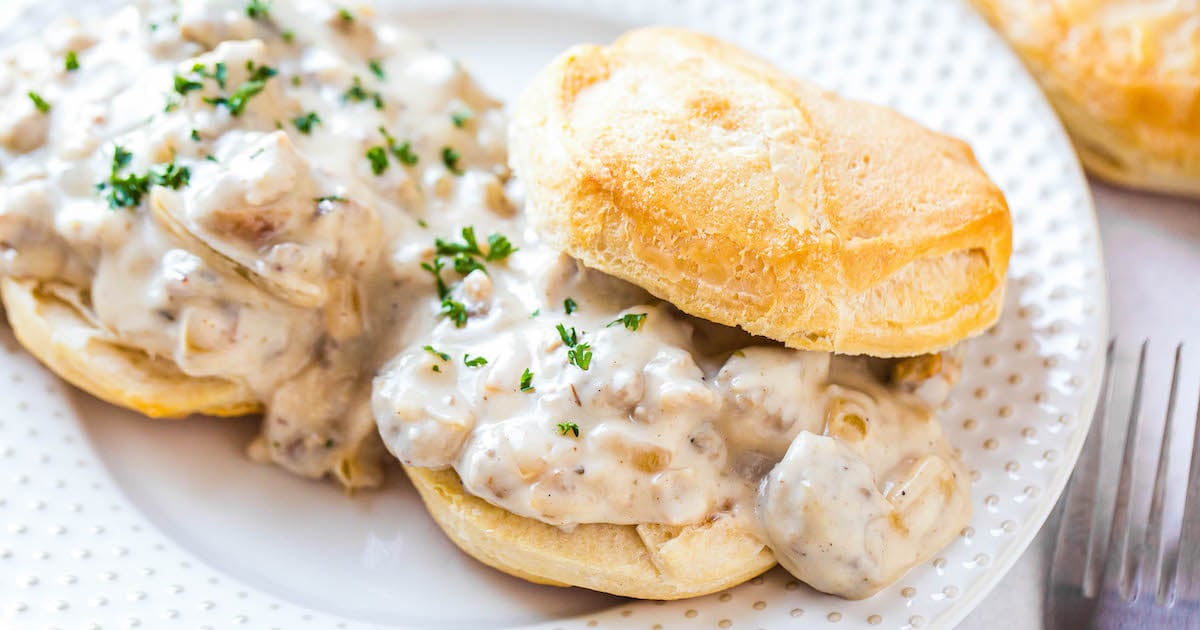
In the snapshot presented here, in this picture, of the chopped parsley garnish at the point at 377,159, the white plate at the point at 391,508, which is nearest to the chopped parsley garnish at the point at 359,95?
the chopped parsley garnish at the point at 377,159

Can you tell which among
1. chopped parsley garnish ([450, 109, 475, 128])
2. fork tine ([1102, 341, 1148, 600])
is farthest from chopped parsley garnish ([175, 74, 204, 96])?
fork tine ([1102, 341, 1148, 600])

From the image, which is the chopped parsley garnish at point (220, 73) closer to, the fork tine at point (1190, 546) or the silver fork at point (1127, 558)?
the silver fork at point (1127, 558)

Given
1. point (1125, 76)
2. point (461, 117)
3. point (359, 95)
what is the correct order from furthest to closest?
point (1125, 76) < point (461, 117) < point (359, 95)

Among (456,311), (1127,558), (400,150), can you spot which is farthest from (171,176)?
(1127,558)

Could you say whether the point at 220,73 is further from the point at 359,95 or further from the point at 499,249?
the point at 499,249

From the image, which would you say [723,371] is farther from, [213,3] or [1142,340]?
[213,3]

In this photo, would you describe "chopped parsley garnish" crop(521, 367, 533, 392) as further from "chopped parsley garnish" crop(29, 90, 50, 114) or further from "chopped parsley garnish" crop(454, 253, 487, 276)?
"chopped parsley garnish" crop(29, 90, 50, 114)
